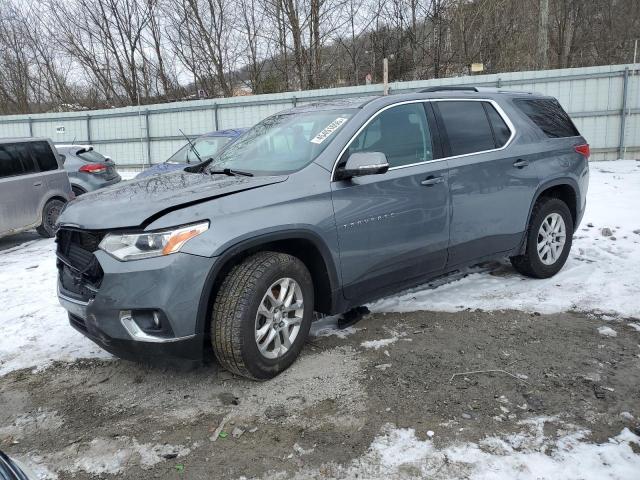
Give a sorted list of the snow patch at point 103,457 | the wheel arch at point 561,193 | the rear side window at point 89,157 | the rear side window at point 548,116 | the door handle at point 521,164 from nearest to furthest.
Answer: the snow patch at point 103,457 < the door handle at point 521,164 < the wheel arch at point 561,193 < the rear side window at point 548,116 < the rear side window at point 89,157

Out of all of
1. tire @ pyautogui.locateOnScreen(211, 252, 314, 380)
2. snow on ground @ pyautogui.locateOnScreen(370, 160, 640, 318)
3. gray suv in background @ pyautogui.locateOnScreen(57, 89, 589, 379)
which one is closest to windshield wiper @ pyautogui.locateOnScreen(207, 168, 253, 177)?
gray suv in background @ pyautogui.locateOnScreen(57, 89, 589, 379)

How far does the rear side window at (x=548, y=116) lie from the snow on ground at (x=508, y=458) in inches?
129

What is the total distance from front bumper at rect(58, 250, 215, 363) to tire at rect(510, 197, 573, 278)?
336cm

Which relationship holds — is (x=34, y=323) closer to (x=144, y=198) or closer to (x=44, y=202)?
(x=144, y=198)

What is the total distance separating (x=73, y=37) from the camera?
29.8 meters

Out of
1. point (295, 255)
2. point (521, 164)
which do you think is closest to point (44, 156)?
point (295, 255)

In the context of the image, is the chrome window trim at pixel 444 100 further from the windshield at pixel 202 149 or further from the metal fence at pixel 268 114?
the windshield at pixel 202 149

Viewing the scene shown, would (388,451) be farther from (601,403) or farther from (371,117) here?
(371,117)

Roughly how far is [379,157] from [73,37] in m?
31.6

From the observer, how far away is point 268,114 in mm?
17062

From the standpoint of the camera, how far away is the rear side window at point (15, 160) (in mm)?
7957

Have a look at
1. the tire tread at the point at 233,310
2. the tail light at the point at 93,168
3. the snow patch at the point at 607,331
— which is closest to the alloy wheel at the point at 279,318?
the tire tread at the point at 233,310

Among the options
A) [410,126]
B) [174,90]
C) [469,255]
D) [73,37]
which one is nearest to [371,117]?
[410,126]

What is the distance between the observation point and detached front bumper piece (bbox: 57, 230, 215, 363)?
9.88ft
